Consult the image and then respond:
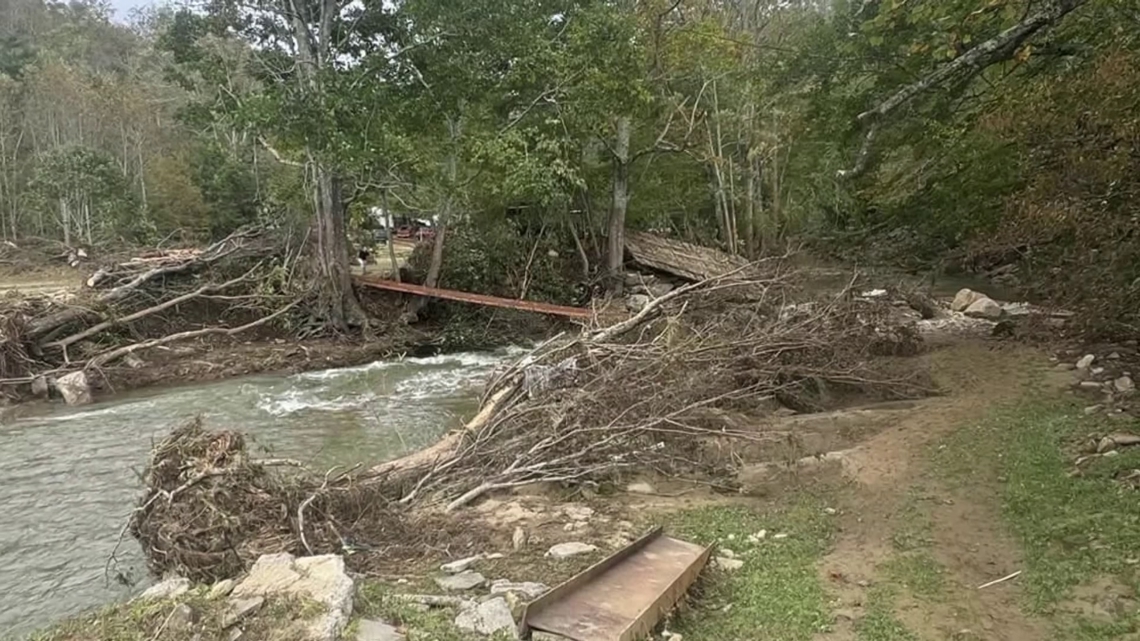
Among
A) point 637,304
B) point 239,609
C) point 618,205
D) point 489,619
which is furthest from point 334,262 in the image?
point 489,619

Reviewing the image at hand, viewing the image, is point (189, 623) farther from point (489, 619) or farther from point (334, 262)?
point (334, 262)

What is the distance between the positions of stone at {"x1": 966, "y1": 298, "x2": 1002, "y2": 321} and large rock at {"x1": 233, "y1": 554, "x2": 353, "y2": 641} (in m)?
11.7

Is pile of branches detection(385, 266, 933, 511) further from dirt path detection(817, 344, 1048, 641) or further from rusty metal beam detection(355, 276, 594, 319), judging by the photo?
rusty metal beam detection(355, 276, 594, 319)

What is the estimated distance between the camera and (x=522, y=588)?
12.9 feet

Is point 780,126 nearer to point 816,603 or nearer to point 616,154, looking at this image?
point 616,154

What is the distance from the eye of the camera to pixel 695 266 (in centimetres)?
1709

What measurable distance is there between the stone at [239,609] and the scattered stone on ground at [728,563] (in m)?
2.43

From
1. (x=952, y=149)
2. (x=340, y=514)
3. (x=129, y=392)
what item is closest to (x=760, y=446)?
(x=340, y=514)

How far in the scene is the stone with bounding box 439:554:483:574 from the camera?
4.32 m

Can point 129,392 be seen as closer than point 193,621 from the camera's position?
No

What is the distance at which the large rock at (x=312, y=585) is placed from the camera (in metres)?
3.21

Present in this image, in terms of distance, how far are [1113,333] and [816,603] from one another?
6673 millimetres

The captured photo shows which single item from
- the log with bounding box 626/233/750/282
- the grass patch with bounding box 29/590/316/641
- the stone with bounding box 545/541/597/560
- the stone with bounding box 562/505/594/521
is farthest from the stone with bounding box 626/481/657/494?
the log with bounding box 626/233/750/282

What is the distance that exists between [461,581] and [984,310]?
11.5 metres
